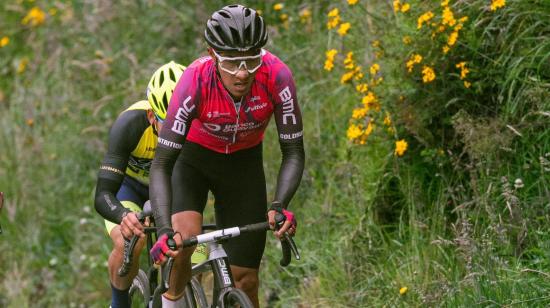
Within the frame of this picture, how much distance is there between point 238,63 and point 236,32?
0.16m

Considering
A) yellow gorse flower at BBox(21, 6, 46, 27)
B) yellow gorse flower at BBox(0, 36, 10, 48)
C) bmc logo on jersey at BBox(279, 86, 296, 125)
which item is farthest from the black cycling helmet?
yellow gorse flower at BBox(0, 36, 10, 48)

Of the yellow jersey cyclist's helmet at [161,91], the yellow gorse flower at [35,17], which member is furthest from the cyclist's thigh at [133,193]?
the yellow gorse flower at [35,17]

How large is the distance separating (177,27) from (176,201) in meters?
4.83

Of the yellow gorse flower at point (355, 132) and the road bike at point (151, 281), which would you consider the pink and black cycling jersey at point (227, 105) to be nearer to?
the road bike at point (151, 281)

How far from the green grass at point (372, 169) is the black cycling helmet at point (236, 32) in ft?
4.97

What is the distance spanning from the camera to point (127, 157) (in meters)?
6.42

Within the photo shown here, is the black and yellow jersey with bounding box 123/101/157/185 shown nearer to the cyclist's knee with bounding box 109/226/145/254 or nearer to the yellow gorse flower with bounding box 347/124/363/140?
the cyclist's knee with bounding box 109/226/145/254

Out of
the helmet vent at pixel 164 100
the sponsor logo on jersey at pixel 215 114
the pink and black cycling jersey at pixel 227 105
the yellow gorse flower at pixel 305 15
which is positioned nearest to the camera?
the pink and black cycling jersey at pixel 227 105

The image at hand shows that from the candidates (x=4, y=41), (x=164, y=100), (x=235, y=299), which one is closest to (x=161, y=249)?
(x=235, y=299)

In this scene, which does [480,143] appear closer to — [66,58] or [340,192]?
[340,192]

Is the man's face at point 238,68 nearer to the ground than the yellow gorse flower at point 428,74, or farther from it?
farther from it

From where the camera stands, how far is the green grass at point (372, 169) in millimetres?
6062

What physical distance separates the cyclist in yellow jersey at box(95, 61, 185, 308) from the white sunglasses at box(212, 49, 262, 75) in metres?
0.86

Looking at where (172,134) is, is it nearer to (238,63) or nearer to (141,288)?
(238,63)
